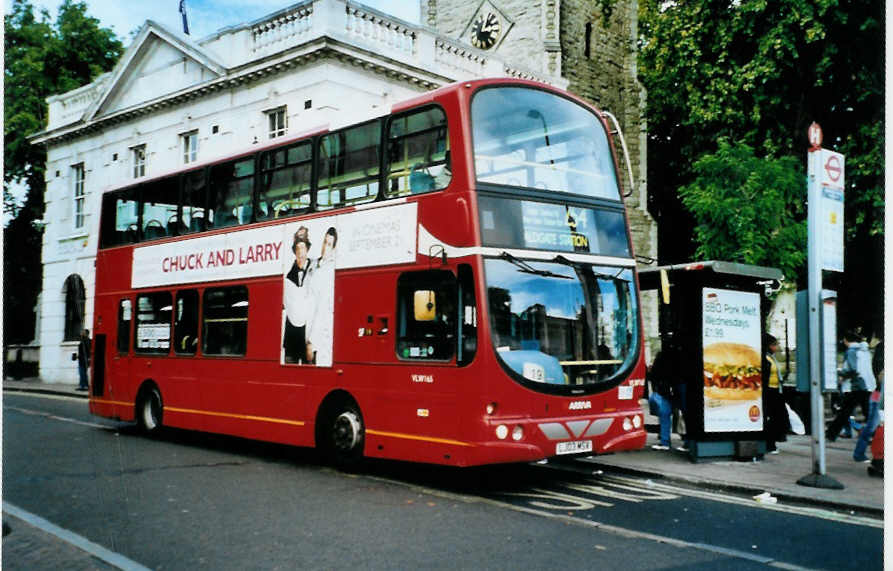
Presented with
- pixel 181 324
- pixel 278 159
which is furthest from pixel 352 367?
pixel 181 324

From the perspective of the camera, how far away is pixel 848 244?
1719 centimetres

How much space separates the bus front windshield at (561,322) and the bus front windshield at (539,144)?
841 millimetres

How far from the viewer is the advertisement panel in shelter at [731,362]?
10.7 m

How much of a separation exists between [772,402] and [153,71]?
35.1 ft

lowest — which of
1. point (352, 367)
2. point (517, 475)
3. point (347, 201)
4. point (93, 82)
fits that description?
point (517, 475)

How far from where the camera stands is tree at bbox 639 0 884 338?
13.9 m

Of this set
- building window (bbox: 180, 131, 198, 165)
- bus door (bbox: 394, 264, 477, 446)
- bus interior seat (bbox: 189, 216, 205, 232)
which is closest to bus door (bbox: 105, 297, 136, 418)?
bus interior seat (bbox: 189, 216, 205, 232)

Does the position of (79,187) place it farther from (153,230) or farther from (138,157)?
(153,230)

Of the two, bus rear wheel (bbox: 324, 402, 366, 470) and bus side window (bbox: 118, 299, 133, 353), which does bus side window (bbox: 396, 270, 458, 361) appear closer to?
bus rear wheel (bbox: 324, 402, 366, 470)

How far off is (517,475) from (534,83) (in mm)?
4330

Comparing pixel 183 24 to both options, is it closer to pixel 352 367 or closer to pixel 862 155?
pixel 352 367

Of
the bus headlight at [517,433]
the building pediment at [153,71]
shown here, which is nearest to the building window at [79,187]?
the building pediment at [153,71]

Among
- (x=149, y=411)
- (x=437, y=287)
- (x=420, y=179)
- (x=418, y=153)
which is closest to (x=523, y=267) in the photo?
(x=437, y=287)

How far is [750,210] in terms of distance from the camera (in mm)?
16219
